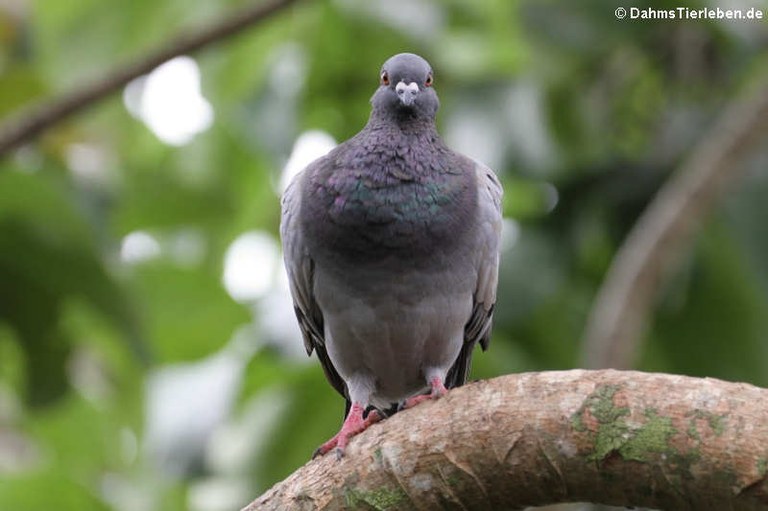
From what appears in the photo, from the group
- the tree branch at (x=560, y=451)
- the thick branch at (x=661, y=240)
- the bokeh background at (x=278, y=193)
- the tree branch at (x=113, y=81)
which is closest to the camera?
the tree branch at (x=560, y=451)

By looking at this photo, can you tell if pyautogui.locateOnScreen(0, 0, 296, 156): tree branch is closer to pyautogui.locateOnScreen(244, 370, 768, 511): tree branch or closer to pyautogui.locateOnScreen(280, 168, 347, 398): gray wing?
pyautogui.locateOnScreen(280, 168, 347, 398): gray wing

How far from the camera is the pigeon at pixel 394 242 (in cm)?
420

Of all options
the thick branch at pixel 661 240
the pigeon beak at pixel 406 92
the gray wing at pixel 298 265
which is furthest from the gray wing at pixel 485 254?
the thick branch at pixel 661 240

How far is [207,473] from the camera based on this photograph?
22.6ft

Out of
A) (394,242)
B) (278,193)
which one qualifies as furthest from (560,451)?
(278,193)

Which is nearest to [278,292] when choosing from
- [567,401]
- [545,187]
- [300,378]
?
[300,378]

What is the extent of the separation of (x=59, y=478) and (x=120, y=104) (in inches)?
103

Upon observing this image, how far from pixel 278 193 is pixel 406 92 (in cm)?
398

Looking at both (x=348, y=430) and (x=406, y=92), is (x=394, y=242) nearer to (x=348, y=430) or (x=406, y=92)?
(x=406, y=92)

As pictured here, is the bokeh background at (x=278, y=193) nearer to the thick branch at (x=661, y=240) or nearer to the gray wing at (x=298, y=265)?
the thick branch at (x=661, y=240)

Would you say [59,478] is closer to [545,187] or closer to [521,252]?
[521,252]

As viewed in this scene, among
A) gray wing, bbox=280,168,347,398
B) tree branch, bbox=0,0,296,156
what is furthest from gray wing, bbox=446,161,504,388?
tree branch, bbox=0,0,296,156

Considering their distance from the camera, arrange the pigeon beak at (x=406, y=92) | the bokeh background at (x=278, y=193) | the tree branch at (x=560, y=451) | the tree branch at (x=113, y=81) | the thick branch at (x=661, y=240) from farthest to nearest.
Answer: the bokeh background at (x=278, y=193), the thick branch at (x=661, y=240), the tree branch at (x=113, y=81), the pigeon beak at (x=406, y=92), the tree branch at (x=560, y=451)

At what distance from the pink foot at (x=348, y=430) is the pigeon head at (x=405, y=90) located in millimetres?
1049
